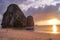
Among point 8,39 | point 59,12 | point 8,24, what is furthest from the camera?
point 8,24

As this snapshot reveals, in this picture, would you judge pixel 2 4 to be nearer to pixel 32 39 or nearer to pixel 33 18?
pixel 33 18

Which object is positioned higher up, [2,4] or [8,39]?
[2,4]

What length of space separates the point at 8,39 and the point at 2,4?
6976 mm

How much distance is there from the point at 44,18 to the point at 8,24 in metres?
5.75

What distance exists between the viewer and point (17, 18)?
57.7 feet

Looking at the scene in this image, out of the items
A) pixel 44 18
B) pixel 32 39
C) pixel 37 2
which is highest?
pixel 37 2

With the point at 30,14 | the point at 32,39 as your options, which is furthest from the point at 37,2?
the point at 32,39

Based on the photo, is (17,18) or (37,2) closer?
(37,2)

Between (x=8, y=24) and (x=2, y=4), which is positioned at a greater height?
(x=2, y=4)

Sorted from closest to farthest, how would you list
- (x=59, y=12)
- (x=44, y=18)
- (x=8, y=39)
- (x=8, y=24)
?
(x=8, y=39), (x=59, y=12), (x=44, y=18), (x=8, y=24)

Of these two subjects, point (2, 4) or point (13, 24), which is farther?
point (13, 24)

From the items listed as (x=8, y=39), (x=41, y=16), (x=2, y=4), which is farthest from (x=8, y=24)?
(x=8, y=39)

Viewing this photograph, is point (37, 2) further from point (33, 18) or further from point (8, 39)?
point (8, 39)

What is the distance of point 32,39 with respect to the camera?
7227 millimetres
